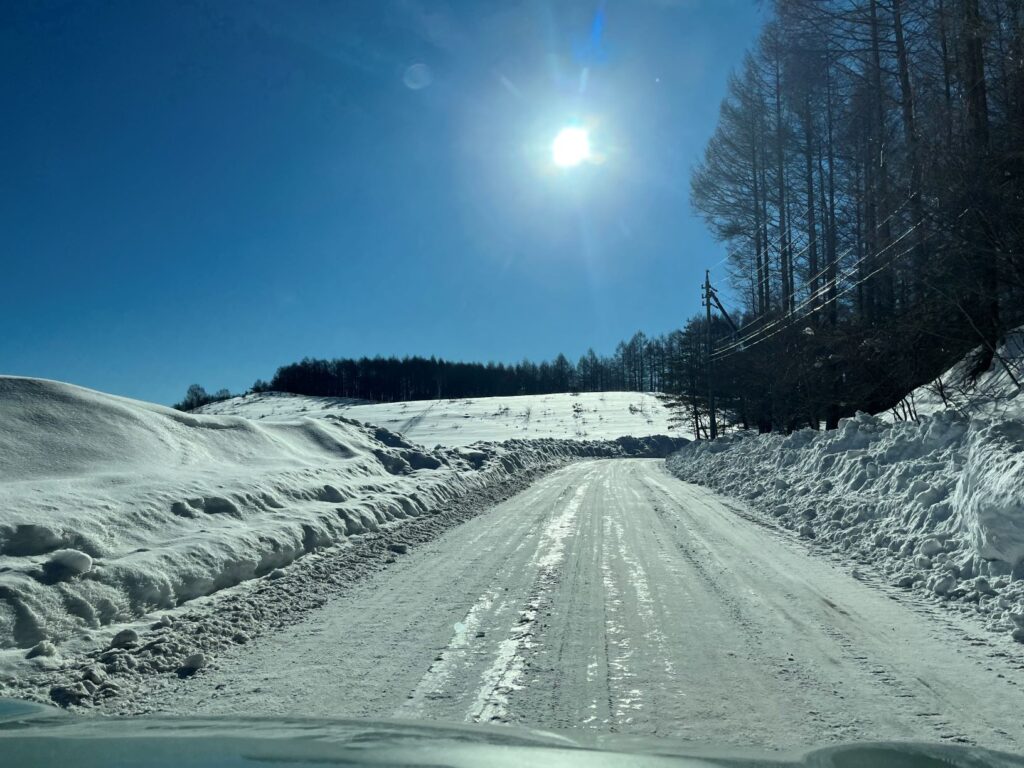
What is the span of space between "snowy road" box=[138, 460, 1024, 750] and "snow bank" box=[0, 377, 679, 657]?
5.06 ft

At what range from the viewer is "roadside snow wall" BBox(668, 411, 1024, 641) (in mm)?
5875

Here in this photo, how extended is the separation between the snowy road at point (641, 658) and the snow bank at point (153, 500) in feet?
5.06

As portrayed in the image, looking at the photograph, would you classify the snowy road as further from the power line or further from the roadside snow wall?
the power line

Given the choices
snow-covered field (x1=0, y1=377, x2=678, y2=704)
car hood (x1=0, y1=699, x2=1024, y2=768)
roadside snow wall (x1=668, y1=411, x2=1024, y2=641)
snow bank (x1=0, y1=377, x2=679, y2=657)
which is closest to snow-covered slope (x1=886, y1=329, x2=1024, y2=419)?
roadside snow wall (x1=668, y1=411, x2=1024, y2=641)

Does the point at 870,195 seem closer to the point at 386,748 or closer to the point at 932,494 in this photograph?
the point at 932,494

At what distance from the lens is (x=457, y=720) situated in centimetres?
361

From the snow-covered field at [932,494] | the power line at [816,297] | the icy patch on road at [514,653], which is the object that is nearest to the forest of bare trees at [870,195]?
the power line at [816,297]

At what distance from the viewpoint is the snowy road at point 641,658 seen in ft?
12.0

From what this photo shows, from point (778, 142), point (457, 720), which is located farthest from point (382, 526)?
point (778, 142)

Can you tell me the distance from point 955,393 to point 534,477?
483 inches

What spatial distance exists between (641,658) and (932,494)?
5.37 metres

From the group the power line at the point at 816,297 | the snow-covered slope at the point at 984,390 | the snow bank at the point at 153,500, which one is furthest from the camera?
the power line at the point at 816,297

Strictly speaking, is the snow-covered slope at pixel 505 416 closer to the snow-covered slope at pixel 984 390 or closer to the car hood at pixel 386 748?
the snow-covered slope at pixel 984 390

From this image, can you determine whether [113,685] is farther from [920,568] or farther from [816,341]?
[816,341]
